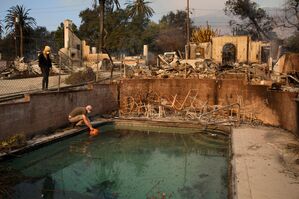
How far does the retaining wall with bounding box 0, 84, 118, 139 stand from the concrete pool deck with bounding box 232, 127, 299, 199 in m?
6.23

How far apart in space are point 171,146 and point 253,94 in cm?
488

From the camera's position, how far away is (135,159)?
9938 millimetres

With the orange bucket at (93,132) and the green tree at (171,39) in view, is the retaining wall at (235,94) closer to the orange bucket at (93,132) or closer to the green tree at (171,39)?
the orange bucket at (93,132)

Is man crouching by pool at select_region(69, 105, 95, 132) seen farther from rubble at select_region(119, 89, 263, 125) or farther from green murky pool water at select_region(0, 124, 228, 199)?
rubble at select_region(119, 89, 263, 125)

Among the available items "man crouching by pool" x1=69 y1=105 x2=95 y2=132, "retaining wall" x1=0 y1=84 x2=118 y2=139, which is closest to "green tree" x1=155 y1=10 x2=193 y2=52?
"retaining wall" x1=0 y1=84 x2=118 y2=139

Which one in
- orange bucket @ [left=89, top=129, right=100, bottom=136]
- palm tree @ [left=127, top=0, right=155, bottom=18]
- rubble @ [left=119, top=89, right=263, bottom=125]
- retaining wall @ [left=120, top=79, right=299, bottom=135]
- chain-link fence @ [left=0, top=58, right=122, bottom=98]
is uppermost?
palm tree @ [left=127, top=0, right=155, bottom=18]

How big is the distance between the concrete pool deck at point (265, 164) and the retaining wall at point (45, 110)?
6227mm

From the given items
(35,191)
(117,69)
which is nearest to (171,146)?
(35,191)

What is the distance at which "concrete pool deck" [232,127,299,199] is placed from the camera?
19.9 feet

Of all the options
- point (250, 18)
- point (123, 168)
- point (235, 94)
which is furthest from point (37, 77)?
point (250, 18)

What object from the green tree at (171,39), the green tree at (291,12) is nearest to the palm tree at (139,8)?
the green tree at (291,12)

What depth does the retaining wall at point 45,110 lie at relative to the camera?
9.66m

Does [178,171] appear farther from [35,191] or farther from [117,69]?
[117,69]

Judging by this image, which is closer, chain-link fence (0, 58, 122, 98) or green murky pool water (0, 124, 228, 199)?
green murky pool water (0, 124, 228, 199)
